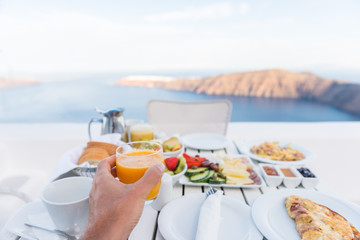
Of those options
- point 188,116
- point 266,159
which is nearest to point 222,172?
point 266,159

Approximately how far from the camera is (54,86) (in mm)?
4926

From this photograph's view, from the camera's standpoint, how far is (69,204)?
1.41 ft

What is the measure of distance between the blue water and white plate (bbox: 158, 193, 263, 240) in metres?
3.60

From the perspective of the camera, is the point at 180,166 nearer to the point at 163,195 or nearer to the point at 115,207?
the point at 163,195

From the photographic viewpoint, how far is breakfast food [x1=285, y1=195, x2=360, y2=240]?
48 cm

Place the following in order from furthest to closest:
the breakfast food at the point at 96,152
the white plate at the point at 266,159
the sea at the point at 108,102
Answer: the sea at the point at 108,102 → the white plate at the point at 266,159 → the breakfast food at the point at 96,152

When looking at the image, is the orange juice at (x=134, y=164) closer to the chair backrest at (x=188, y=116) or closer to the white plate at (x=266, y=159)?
the white plate at (x=266, y=159)

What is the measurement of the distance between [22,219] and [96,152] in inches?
10.5

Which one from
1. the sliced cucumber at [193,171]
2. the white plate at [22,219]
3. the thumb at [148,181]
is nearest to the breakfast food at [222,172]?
the sliced cucumber at [193,171]

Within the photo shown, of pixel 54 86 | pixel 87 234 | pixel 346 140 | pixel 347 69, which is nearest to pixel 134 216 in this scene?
pixel 87 234

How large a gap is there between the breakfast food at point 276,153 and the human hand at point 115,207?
29.7 inches

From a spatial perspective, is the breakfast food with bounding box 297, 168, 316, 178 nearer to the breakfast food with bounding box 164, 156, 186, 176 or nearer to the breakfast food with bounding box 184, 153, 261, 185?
the breakfast food with bounding box 184, 153, 261, 185

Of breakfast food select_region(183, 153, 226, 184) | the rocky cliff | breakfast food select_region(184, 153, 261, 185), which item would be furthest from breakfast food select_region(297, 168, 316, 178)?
the rocky cliff

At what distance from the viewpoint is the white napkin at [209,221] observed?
0.45 m
